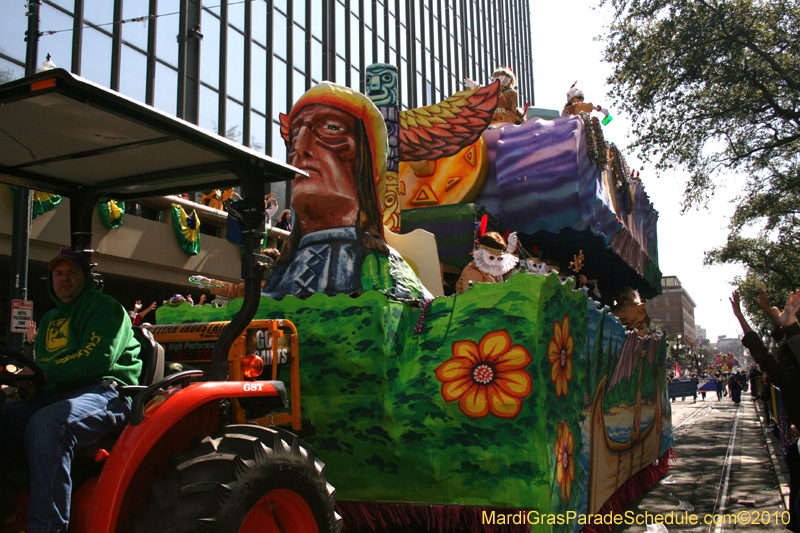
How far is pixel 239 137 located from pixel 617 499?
53.6 ft

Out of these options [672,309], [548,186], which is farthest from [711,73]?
[672,309]

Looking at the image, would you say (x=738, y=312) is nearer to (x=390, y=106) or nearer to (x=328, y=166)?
(x=328, y=166)

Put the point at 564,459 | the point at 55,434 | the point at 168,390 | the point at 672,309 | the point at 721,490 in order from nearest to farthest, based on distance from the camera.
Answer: the point at 55,434, the point at 168,390, the point at 564,459, the point at 721,490, the point at 672,309

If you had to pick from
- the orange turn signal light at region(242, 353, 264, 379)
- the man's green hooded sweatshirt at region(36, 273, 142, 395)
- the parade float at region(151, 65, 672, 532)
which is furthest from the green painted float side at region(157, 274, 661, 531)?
the man's green hooded sweatshirt at region(36, 273, 142, 395)

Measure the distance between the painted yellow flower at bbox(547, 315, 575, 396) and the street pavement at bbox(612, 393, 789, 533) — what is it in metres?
2.30

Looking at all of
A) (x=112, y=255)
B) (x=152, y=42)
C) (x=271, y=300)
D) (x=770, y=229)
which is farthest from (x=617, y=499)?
(x=770, y=229)

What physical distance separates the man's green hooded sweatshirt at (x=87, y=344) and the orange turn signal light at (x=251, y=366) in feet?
2.08

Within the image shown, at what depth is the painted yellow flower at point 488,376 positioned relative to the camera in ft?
16.9

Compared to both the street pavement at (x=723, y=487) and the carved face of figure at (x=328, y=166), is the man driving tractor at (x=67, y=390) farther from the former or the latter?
the street pavement at (x=723, y=487)

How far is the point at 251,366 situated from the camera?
390cm

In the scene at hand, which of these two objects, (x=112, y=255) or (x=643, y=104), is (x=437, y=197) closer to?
(x=643, y=104)

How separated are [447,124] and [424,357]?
4.54m

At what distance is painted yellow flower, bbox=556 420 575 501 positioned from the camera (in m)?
5.30

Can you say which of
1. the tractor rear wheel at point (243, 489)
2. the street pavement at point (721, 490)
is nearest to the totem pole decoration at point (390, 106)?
the street pavement at point (721, 490)
